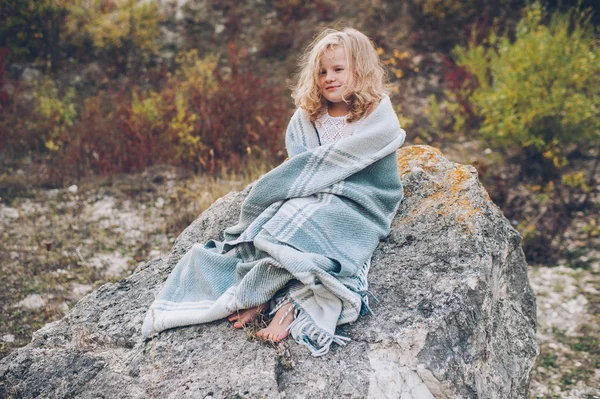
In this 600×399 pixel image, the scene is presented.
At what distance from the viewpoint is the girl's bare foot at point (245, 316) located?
2475mm

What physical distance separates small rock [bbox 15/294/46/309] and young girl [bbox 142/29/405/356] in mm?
1703

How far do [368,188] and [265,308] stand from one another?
86 cm

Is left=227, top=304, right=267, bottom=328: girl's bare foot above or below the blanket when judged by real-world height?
below

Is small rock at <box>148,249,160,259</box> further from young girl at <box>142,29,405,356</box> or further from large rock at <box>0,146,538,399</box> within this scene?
young girl at <box>142,29,405,356</box>

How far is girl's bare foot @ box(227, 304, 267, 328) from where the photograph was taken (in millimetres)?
2475

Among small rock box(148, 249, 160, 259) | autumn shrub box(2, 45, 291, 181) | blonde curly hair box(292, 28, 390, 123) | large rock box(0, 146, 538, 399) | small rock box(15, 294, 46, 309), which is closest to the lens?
large rock box(0, 146, 538, 399)

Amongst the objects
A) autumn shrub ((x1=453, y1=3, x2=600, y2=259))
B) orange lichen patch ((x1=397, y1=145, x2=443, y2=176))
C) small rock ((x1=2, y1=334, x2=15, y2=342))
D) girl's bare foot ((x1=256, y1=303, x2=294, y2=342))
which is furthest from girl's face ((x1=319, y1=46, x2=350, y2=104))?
autumn shrub ((x1=453, y1=3, x2=600, y2=259))

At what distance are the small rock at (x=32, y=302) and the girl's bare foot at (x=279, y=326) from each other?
232cm

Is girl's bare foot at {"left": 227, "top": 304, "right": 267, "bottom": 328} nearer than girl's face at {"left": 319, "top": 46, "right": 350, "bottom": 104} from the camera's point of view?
Yes

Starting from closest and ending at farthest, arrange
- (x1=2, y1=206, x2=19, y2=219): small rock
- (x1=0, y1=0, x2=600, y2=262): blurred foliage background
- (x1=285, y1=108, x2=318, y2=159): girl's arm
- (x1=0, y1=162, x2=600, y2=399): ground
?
1. (x1=285, y1=108, x2=318, y2=159): girl's arm
2. (x1=0, y1=162, x2=600, y2=399): ground
3. (x1=2, y1=206, x2=19, y2=219): small rock
4. (x1=0, y1=0, x2=600, y2=262): blurred foliage background

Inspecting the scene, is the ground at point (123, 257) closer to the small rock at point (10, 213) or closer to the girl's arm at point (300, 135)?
the small rock at point (10, 213)

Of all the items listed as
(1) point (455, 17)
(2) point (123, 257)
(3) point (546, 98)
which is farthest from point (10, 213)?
(1) point (455, 17)

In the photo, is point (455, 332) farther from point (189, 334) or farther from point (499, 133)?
point (499, 133)

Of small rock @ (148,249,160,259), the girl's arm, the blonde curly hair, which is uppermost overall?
the blonde curly hair
